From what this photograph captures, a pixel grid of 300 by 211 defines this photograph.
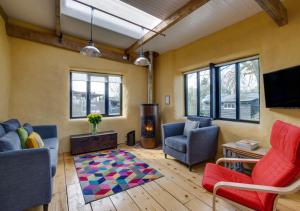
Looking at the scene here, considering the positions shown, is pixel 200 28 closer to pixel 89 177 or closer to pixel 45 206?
pixel 89 177

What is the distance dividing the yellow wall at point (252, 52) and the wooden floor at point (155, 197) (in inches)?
41.2

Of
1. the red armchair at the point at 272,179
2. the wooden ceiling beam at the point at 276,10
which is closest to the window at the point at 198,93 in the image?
the wooden ceiling beam at the point at 276,10

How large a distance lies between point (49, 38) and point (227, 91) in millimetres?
4106

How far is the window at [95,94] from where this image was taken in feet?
13.5

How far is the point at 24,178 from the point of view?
1560 mm

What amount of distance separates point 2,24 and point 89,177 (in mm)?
3177

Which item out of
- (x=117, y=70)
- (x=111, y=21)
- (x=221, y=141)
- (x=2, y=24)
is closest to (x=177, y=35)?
(x=111, y=21)

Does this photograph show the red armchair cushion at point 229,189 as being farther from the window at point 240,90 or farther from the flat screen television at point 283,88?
the window at point 240,90

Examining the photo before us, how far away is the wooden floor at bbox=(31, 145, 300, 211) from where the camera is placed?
1.82 metres

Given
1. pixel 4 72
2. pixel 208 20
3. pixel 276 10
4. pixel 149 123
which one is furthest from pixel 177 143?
pixel 4 72

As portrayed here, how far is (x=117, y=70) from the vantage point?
457cm

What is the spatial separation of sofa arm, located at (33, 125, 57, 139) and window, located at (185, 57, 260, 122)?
10.8 feet

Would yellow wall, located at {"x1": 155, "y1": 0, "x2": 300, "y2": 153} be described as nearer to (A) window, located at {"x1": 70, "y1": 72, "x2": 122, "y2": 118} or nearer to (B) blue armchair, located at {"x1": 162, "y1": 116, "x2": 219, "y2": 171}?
(B) blue armchair, located at {"x1": 162, "y1": 116, "x2": 219, "y2": 171}

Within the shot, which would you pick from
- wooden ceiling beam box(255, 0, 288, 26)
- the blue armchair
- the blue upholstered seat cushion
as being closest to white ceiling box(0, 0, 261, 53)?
wooden ceiling beam box(255, 0, 288, 26)
